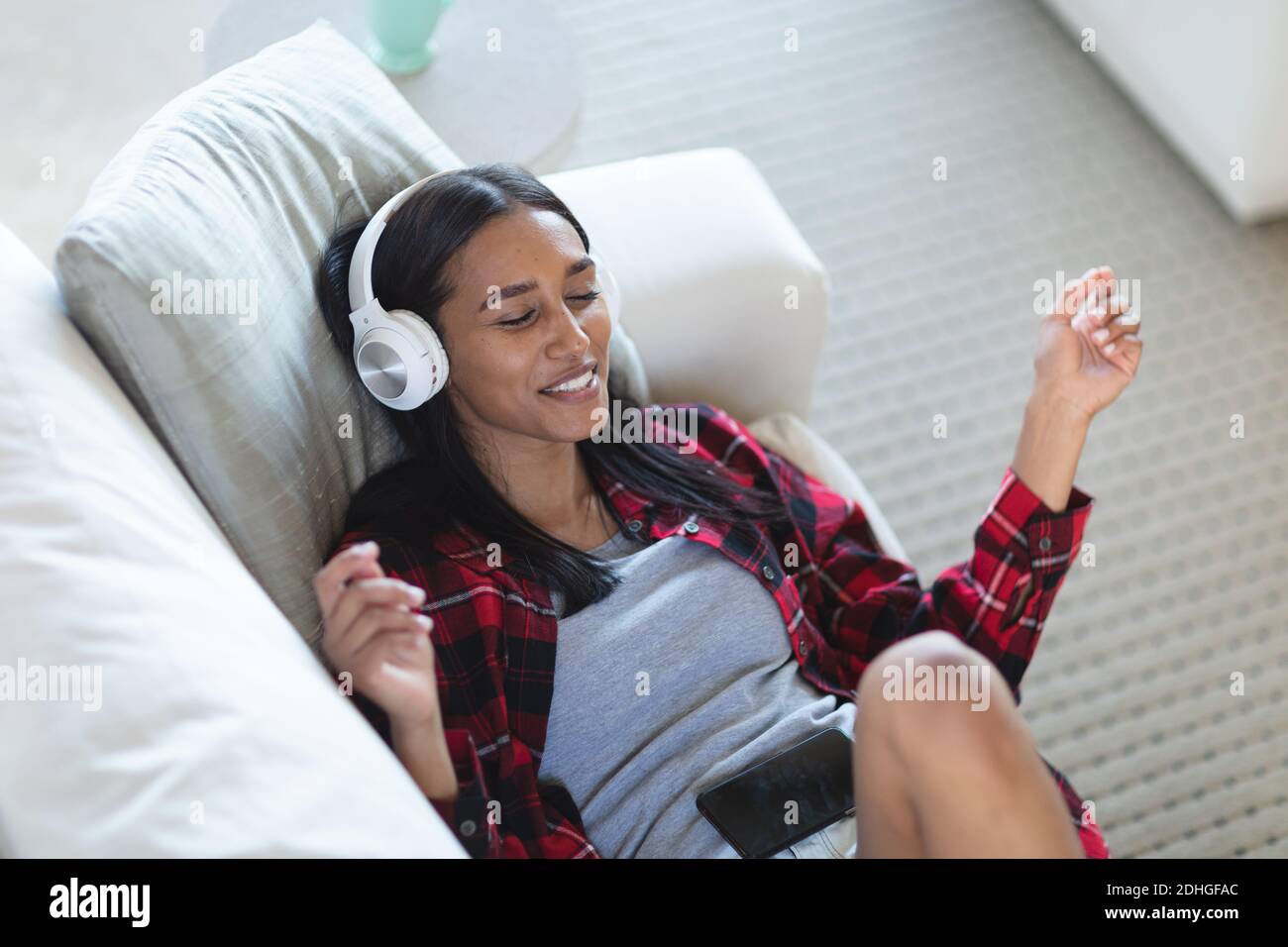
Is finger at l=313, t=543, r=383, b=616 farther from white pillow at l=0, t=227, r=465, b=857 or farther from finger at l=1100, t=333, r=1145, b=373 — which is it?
finger at l=1100, t=333, r=1145, b=373

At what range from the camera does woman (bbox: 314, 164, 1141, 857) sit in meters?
1.19

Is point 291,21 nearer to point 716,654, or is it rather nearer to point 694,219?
point 694,219

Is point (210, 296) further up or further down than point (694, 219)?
further down

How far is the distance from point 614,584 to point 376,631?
0.36 meters

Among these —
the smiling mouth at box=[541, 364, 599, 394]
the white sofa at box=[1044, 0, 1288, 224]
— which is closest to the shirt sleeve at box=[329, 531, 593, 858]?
the smiling mouth at box=[541, 364, 599, 394]

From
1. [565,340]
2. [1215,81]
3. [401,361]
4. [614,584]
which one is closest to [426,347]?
[401,361]

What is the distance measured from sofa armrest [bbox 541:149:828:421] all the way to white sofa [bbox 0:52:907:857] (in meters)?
Answer: 0.65

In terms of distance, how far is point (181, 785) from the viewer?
0.87 m

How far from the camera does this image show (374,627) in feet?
3.48

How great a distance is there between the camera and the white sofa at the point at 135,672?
86 cm

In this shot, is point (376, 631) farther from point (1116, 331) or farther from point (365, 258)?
point (1116, 331)
